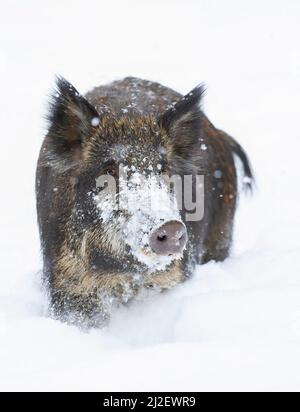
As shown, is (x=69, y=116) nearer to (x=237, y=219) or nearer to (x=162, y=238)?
(x=162, y=238)

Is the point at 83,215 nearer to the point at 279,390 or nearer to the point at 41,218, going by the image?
the point at 41,218

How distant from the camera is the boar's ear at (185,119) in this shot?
5.17 meters

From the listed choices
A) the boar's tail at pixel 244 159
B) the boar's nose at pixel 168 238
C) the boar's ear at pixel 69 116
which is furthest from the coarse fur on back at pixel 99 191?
the boar's tail at pixel 244 159

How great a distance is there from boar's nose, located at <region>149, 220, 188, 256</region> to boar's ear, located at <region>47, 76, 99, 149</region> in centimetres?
128

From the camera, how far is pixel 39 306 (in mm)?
5637

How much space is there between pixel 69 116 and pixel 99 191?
642 millimetres

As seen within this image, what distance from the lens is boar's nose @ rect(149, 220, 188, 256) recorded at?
4.07 metres

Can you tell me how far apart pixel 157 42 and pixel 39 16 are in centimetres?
438

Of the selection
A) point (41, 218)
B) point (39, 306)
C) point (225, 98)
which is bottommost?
point (39, 306)

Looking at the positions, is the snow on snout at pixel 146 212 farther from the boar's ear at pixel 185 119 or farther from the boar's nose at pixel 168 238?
the boar's ear at pixel 185 119

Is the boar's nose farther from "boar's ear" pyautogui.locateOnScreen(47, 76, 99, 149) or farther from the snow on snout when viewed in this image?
"boar's ear" pyautogui.locateOnScreen(47, 76, 99, 149)

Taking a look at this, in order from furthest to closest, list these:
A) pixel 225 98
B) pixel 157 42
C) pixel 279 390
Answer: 1. pixel 157 42
2. pixel 225 98
3. pixel 279 390
